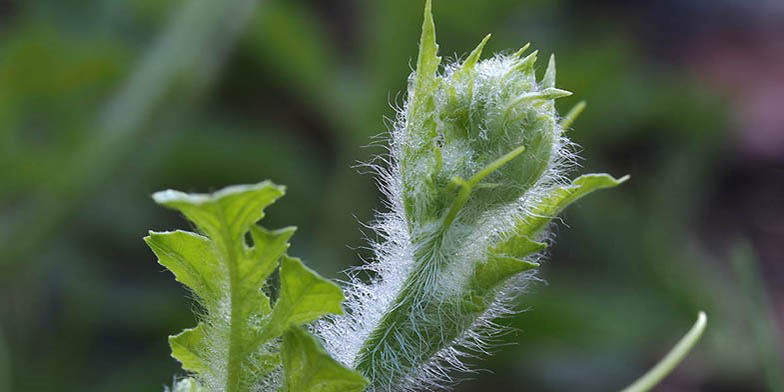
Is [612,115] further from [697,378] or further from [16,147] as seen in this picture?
[16,147]

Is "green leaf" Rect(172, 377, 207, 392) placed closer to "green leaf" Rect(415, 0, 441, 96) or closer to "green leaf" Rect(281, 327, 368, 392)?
"green leaf" Rect(281, 327, 368, 392)

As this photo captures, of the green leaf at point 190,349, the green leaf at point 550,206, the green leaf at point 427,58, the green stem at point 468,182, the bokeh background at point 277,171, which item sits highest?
the bokeh background at point 277,171

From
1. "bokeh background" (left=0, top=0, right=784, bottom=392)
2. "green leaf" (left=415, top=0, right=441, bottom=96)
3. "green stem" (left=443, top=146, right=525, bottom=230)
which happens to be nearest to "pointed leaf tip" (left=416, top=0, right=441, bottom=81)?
"green leaf" (left=415, top=0, right=441, bottom=96)

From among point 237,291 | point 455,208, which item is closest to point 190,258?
point 237,291

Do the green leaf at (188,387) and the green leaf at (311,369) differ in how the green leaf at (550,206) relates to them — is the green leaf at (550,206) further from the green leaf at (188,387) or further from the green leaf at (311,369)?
the green leaf at (188,387)

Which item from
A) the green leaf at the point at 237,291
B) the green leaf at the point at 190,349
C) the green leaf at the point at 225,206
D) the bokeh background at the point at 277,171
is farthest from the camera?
the bokeh background at the point at 277,171

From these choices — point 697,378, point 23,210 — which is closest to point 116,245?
point 23,210

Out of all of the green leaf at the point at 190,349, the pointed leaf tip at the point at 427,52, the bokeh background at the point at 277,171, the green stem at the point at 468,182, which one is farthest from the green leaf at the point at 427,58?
the bokeh background at the point at 277,171
